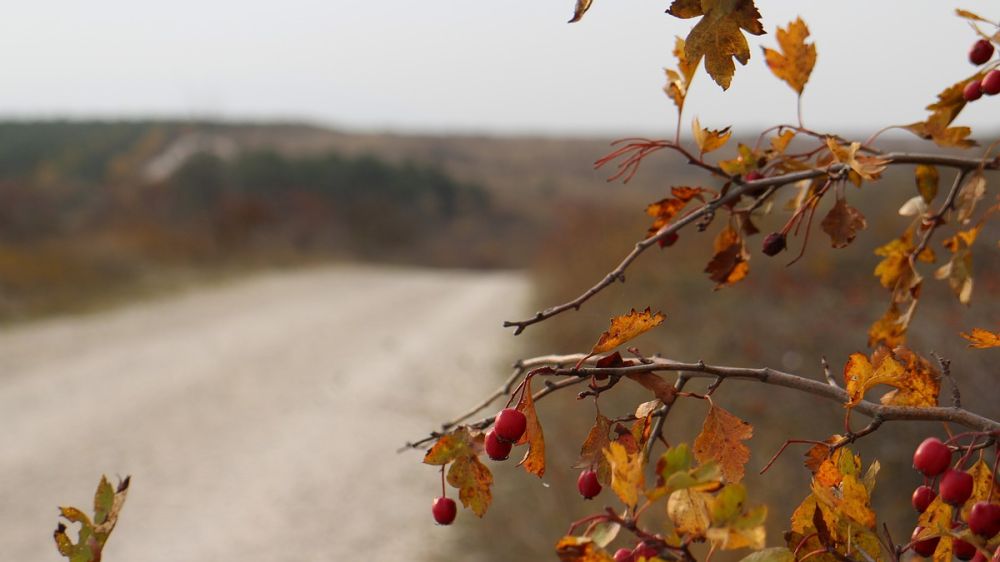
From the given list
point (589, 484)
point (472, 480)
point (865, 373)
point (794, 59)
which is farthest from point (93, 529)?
point (794, 59)

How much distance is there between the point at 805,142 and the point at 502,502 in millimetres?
3429

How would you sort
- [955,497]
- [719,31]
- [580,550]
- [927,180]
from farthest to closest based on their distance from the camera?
[927,180], [719,31], [955,497], [580,550]

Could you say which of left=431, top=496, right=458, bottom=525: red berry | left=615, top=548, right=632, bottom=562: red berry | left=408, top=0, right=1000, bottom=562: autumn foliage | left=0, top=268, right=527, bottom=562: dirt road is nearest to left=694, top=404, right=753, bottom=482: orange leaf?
left=408, top=0, right=1000, bottom=562: autumn foliage

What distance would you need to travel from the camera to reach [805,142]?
→ 1.12 m

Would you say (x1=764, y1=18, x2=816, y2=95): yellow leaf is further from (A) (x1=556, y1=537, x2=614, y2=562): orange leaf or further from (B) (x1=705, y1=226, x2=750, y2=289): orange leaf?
(A) (x1=556, y1=537, x2=614, y2=562): orange leaf

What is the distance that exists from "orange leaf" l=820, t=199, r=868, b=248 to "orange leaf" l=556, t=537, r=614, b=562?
0.52 meters

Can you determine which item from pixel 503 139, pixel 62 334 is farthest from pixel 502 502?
pixel 503 139

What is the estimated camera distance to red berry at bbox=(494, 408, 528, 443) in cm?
75

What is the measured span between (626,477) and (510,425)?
15cm

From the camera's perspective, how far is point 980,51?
3.62ft

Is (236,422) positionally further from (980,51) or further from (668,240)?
(980,51)

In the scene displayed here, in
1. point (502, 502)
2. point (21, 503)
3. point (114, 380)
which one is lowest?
point (502, 502)

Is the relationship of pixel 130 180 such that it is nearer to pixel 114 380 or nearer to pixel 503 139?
pixel 114 380

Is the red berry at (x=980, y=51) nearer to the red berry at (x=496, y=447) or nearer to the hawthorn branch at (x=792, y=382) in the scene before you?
the hawthorn branch at (x=792, y=382)
